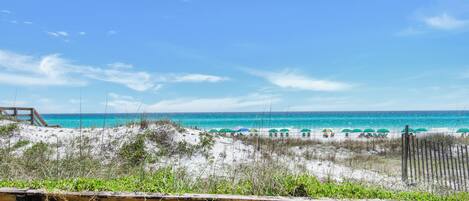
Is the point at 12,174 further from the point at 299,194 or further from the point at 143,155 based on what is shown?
the point at 143,155

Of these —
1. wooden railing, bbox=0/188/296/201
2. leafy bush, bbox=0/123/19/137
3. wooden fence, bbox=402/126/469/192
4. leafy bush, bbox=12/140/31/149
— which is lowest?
wooden fence, bbox=402/126/469/192

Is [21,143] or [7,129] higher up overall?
[7,129]

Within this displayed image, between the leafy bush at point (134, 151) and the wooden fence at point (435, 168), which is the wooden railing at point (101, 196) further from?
the wooden fence at point (435, 168)

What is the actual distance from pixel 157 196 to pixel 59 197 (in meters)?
0.94

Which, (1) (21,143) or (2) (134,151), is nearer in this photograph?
(2) (134,151)

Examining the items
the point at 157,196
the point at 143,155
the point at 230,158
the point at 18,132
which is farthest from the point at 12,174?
the point at 18,132

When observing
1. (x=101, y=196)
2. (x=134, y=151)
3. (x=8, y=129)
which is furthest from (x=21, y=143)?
(x=101, y=196)

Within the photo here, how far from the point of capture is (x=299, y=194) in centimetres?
510

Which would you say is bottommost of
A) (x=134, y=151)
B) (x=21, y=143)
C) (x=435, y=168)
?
(x=435, y=168)

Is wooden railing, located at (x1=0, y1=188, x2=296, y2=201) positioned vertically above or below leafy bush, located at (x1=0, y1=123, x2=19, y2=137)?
below

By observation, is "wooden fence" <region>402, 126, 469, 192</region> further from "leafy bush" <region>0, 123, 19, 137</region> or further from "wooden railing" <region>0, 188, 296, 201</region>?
"leafy bush" <region>0, 123, 19, 137</region>

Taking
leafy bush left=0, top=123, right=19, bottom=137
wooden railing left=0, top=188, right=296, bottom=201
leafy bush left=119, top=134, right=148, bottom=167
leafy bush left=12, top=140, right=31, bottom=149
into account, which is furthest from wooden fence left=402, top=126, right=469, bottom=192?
leafy bush left=0, top=123, right=19, bottom=137

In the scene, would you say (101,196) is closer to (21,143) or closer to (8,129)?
(21,143)

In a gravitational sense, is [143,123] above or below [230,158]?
above
